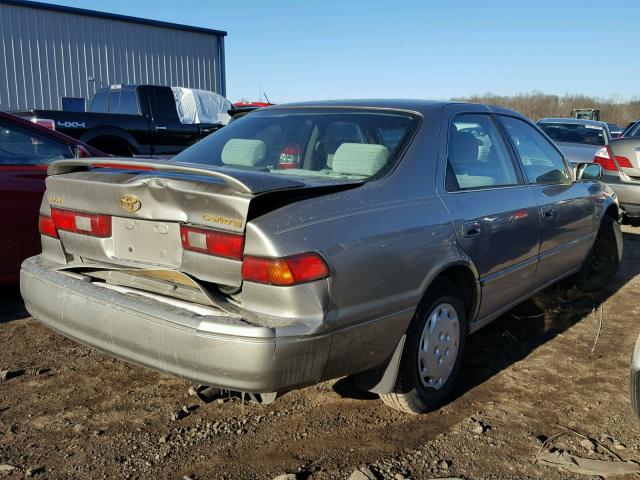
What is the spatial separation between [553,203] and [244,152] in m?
2.10

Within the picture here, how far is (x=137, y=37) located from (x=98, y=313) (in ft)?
61.9

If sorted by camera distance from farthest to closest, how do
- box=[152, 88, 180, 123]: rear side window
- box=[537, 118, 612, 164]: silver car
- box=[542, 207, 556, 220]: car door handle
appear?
box=[152, 88, 180, 123]: rear side window → box=[537, 118, 612, 164]: silver car → box=[542, 207, 556, 220]: car door handle

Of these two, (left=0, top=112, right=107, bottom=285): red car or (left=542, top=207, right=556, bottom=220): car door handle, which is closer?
(left=542, top=207, right=556, bottom=220): car door handle

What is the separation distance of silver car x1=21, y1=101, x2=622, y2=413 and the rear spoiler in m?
0.01

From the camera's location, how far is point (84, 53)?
59.9ft

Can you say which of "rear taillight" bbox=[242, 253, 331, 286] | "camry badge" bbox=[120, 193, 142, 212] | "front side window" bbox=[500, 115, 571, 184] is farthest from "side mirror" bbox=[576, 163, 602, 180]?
"camry badge" bbox=[120, 193, 142, 212]

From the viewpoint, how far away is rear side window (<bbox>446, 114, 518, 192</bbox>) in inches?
129

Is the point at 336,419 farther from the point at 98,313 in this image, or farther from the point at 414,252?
the point at 98,313

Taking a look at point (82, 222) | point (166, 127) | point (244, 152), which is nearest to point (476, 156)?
point (244, 152)

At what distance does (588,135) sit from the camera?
1109cm

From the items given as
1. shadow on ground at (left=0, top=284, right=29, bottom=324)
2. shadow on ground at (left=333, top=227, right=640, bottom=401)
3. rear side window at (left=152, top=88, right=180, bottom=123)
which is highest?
rear side window at (left=152, top=88, right=180, bottom=123)

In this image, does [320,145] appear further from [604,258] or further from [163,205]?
[604,258]

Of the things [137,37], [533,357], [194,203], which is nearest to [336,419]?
[194,203]

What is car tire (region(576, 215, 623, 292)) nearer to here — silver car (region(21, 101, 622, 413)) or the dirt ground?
the dirt ground
